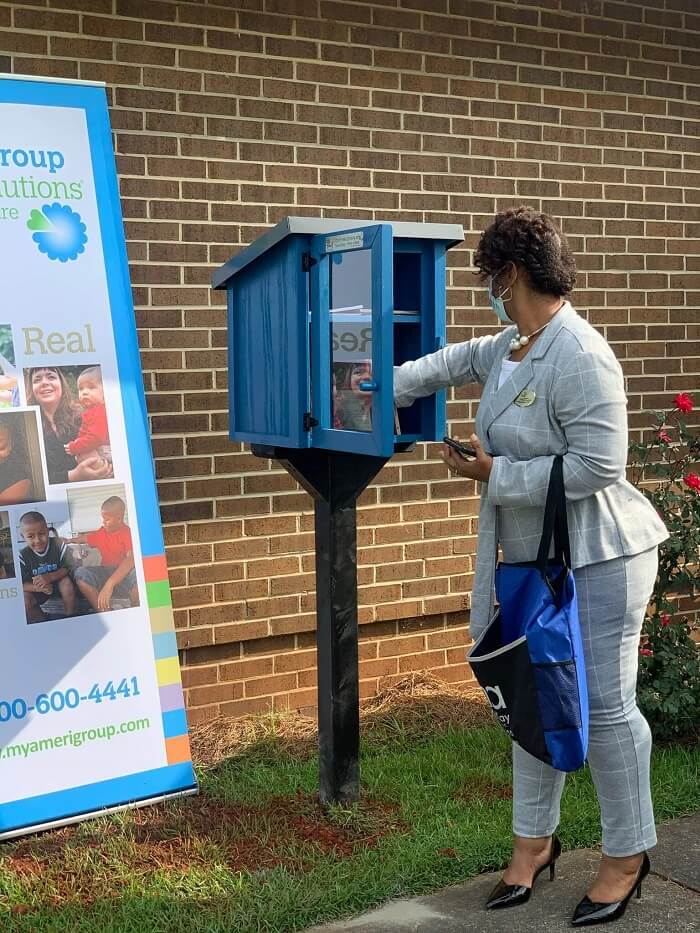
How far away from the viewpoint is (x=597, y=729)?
3.45 metres

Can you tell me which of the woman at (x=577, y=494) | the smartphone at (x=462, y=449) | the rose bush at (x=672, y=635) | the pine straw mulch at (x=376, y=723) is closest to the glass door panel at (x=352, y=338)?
the smartphone at (x=462, y=449)

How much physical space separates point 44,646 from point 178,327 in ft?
5.16

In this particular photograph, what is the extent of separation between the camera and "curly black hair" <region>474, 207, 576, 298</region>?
3.35 metres

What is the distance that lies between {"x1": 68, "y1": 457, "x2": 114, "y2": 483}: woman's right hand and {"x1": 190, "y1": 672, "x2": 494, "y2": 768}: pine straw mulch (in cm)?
136

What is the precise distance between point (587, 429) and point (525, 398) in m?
0.22

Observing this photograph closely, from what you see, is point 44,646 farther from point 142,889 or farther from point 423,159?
point 423,159

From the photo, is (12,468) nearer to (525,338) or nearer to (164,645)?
(164,645)

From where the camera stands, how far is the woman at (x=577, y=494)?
3273mm

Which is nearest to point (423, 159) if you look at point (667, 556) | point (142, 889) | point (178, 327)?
point (178, 327)

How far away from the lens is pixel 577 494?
10.8 feet

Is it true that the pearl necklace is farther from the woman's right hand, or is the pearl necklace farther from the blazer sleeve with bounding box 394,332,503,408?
the woman's right hand

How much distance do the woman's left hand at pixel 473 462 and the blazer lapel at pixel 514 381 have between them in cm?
10

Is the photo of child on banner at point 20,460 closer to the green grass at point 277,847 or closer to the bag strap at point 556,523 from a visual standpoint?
the green grass at point 277,847

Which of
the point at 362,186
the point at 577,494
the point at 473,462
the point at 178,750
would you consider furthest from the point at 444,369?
the point at 362,186
